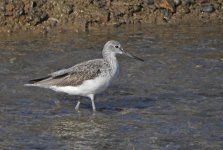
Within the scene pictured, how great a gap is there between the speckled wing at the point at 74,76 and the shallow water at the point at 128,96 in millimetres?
472

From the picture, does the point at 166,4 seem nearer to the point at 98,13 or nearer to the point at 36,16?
the point at 98,13

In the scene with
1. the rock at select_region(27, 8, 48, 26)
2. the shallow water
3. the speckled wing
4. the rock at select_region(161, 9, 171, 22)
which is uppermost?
the rock at select_region(27, 8, 48, 26)

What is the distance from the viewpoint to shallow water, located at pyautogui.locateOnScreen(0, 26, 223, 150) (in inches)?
442

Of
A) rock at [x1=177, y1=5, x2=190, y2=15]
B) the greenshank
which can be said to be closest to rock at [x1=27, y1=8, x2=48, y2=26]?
rock at [x1=177, y1=5, x2=190, y2=15]

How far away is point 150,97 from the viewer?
1352 cm

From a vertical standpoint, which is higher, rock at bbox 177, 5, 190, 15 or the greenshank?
rock at bbox 177, 5, 190, 15

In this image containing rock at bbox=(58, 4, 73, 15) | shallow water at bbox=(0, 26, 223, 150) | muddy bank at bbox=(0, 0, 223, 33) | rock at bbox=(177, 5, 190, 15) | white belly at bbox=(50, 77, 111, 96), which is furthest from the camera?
rock at bbox=(177, 5, 190, 15)

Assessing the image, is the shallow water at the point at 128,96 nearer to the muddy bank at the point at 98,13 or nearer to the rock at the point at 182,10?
the muddy bank at the point at 98,13

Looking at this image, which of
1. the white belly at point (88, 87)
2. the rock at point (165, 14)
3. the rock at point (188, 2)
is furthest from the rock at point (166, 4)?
the white belly at point (88, 87)

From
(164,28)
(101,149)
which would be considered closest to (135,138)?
(101,149)

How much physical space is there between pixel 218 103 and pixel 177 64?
8.51ft

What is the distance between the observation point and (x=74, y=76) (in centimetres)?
1284

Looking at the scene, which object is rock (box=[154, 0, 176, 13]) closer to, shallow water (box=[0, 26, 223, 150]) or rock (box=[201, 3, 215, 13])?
shallow water (box=[0, 26, 223, 150])

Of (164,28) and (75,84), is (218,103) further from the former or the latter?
(164,28)
